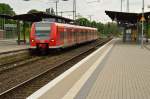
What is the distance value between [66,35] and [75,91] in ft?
77.8

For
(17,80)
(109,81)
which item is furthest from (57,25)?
(109,81)

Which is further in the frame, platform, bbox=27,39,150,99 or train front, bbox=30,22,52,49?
train front, bbox=30,22,52,49

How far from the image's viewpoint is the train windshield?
29.9 metres

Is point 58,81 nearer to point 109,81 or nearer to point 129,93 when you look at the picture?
point 109,81

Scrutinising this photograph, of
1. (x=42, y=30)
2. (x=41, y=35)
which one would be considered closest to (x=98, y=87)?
(x=42, y=30)

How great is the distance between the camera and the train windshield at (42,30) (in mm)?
29938

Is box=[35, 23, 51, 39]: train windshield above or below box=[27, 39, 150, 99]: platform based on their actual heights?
above

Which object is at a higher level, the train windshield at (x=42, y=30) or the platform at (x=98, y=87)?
the train windshield at (x=42, y=30)

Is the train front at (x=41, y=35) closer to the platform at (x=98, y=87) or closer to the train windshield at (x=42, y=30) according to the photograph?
the train windshield at (x=42, y=30)

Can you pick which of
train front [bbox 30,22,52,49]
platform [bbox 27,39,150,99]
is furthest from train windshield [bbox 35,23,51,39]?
platform [bbox 27,39,150,99]

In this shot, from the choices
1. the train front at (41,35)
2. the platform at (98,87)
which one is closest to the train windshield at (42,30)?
the train front at (41,35)

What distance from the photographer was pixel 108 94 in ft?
33.3

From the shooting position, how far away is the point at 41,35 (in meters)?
30.1

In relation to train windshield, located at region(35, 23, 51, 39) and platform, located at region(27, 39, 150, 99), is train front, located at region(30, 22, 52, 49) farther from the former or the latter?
platform, located at region(27, 39, 150, 99)
